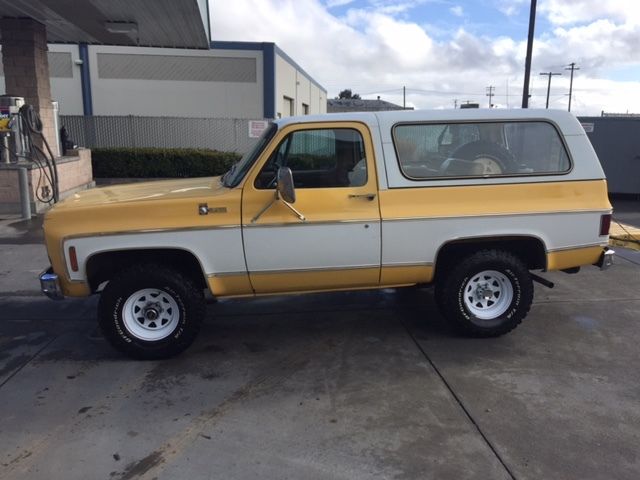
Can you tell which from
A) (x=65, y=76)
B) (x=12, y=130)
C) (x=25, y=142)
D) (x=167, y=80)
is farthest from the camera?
(x=167, y=80)

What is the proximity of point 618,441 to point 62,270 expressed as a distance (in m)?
4.11

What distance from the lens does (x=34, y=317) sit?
5.66 meters

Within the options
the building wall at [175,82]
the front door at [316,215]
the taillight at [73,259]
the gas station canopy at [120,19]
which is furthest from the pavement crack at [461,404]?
the building wall at [175,82]

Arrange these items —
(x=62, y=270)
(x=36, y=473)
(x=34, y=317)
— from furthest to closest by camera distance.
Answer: (x=34, y=317) → (x=62, y=270) → (x=36, y=473)

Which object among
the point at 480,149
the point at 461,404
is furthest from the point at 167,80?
the point at 461,404

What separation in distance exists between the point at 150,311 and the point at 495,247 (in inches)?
119

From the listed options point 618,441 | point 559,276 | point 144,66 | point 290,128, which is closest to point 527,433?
point 618,441

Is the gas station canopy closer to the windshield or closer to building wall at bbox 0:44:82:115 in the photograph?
the windshield

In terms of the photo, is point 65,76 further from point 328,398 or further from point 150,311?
point 328,398

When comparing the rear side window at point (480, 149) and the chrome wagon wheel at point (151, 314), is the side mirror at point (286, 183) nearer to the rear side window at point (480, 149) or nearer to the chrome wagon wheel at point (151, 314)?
the rear side window at point (480, 149)

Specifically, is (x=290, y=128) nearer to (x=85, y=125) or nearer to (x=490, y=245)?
(x=490, y=245)

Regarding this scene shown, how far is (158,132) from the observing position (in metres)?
19.9

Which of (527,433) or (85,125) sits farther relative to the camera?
(85,125)

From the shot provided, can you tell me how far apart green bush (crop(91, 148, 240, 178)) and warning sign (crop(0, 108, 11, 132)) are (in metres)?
5.61
